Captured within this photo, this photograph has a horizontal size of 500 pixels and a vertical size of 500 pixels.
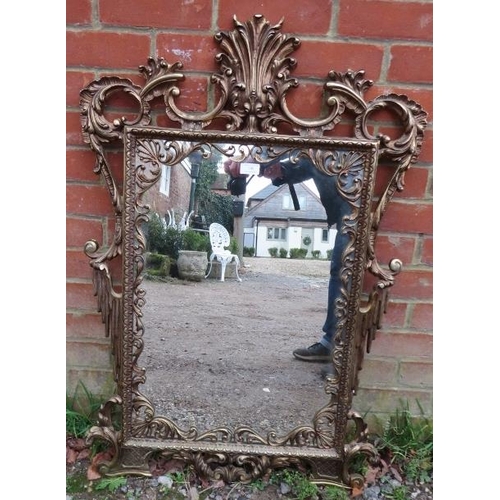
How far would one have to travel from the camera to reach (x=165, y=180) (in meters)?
1.06

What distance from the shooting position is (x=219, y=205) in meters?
1.08

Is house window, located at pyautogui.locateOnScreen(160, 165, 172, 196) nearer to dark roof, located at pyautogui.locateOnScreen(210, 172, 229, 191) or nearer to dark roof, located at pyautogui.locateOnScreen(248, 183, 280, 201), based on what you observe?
dark roof, located at pyautogui.locateOnScreen(210, 172, 229, 191)

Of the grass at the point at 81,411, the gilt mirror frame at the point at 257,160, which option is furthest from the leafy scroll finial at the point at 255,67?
the grass at the point at 81,411

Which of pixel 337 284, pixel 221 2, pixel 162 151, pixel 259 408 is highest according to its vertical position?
pixel 221 2

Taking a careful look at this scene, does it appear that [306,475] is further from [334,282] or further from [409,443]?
[334,282]

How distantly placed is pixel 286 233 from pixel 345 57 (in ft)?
1.79

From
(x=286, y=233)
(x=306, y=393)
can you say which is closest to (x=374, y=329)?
(x=306, y=393)

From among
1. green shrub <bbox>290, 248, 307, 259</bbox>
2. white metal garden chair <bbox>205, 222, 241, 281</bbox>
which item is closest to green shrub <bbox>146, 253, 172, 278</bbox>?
white metal garden chair <bbox>205, 222, 241, 281</bbox>

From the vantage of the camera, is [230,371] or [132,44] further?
[230,371]

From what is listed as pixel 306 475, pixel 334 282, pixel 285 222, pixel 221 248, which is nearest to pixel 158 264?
pixel 221 248

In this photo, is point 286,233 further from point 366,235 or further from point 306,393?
point 306,393

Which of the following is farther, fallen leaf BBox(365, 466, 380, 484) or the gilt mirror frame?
fallen leaf BBox(365, 466, 380, 484)

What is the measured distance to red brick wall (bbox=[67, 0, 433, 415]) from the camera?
1051 mm

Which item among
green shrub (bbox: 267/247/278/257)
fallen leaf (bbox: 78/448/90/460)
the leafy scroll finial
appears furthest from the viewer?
fallen leaf (bbox: 78/448/90/460)
